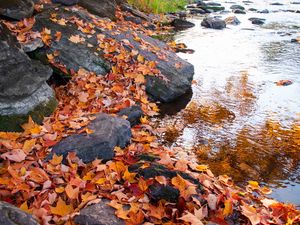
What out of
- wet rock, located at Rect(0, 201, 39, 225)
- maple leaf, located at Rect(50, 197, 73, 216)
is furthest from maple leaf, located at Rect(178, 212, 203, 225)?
wet rock, located at Rect(0, 201, 39, 225)

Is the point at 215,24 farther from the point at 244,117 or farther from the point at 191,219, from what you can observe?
the point at 191,219

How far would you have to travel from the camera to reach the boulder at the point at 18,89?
4.33m

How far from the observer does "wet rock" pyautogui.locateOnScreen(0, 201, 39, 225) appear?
225 cm

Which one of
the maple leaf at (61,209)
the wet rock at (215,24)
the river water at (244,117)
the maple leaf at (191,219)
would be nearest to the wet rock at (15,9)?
the river water at (244,117)

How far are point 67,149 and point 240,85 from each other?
17.2 ft

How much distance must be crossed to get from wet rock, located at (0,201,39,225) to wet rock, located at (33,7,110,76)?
3903mm

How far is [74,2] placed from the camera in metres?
8.27

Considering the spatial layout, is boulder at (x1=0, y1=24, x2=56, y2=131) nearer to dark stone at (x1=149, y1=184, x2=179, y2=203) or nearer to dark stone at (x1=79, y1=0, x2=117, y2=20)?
dark stone at (x1=149, y1=184, x2=179, y2=203)

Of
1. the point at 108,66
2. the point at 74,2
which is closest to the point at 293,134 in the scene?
the point at 108,66

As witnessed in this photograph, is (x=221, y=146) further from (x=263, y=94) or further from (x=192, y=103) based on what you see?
(x=263, y=94)

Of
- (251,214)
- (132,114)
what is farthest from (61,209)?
(132,114)

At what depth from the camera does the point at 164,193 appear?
3.22 meters

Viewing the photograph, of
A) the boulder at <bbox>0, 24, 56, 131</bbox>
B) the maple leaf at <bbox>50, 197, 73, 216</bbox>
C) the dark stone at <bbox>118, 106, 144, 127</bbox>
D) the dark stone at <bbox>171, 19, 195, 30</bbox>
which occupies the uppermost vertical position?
the boulder at <bbox>0, 24, 56, 131</bbox>

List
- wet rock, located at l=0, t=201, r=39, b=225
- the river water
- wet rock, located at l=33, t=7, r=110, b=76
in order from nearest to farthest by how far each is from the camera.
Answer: wet rock, located at l=0, t=201, r=39, b=225
the river water
wet rock, located at l=33, t=7, r=110, b=76
